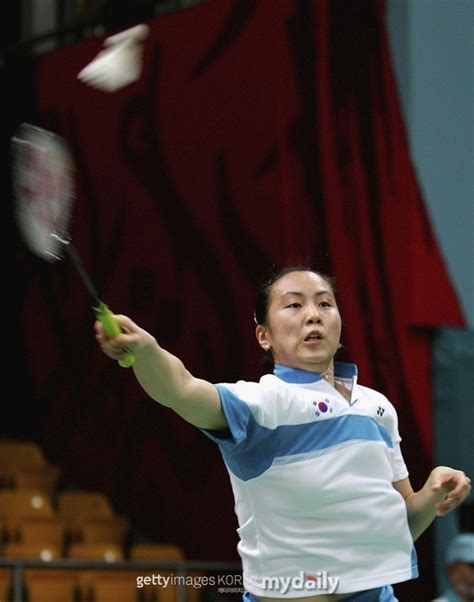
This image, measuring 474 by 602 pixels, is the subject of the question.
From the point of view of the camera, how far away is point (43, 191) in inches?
147

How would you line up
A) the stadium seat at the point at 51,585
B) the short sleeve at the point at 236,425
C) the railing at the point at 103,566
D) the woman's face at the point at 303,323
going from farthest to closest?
the stadium seat at the point at 51,585
the railing at the point at 103,566
the woman's face at the point at 303,323
the short sleeve at the point at 236,425

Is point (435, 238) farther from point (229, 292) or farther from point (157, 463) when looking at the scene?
point (157, 463)

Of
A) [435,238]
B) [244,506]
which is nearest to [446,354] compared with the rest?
[435,238]

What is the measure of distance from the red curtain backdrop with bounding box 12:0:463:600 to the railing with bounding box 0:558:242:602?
45.7 inches

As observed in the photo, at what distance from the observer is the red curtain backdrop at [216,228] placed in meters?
7.74

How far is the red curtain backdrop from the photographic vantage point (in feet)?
25.4

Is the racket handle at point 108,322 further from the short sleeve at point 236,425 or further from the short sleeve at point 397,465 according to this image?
the short sleeve at point 397,465

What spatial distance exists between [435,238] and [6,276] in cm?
424

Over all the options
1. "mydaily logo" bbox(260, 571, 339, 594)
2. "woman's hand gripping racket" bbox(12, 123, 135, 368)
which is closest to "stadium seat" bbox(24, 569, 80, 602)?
"woman's hand gripping racket" bbox(12, 123, 135, 368)

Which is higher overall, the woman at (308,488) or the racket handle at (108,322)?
the racket handle at (108,322)

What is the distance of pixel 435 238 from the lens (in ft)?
25.2

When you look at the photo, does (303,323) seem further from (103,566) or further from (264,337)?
(103,566)

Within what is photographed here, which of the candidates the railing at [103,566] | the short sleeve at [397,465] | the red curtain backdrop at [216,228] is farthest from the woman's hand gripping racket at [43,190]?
the red curtain backdrop at [216,228]

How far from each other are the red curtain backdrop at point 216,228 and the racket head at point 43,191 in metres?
4.06
